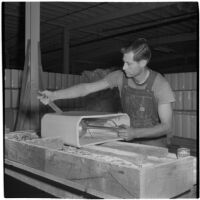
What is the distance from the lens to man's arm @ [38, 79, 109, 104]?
1857 millimetres

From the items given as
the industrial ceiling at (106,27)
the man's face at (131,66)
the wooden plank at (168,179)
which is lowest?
the wooden plank at (168,179)

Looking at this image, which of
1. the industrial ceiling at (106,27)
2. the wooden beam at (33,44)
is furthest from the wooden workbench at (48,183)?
the industrial ceiling at (106,27)

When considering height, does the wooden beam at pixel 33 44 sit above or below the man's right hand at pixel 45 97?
above

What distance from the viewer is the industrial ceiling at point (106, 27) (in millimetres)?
4773

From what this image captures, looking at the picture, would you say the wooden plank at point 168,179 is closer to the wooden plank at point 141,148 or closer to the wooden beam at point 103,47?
the wooden plank at point 141,148

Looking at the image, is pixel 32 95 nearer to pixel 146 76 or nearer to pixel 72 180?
pixel 146 76

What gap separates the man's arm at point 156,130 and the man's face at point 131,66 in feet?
0.94

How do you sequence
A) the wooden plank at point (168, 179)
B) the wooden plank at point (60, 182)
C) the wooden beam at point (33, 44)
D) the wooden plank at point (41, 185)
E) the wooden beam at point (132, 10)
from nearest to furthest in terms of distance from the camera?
1. the wooden plank at point (168, 179)
2. the wooden plank at point (60, 182)
3. the wooden plank at point (41, 185)
4. the wooden beam at point (33, 44)
5. the wooden beam at point (132, 10)

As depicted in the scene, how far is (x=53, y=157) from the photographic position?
55.0 inches

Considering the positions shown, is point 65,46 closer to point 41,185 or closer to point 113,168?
point 41,185

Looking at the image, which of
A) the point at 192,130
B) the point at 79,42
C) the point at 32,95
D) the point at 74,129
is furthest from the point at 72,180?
the point at 79,42

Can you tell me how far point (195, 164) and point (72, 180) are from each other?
1.93ft

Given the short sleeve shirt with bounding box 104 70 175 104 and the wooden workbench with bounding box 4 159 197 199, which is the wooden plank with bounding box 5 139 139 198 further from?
the short sleeve shirt with bounding box 104 70 175 104

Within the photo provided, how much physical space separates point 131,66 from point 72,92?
45 centimetres
